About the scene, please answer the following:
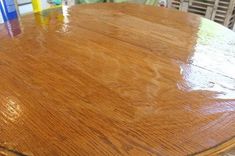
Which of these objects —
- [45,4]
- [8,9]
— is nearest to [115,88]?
[8,9]

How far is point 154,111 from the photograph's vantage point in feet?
1.79

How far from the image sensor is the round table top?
1.56ft

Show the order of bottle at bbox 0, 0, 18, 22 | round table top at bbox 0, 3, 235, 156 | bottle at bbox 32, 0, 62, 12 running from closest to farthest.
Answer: round table top at bbox 0, 3, 235, 156, bottle at bbox 0, 0, 18, 22, bottle at bbox 32, 0, 62, 12

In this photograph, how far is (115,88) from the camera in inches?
24.6

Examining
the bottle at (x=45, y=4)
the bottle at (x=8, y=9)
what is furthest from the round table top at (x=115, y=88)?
the bottle at (x=45, y=4)

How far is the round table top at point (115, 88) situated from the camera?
0.47m

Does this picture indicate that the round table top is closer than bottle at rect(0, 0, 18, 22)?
Yes

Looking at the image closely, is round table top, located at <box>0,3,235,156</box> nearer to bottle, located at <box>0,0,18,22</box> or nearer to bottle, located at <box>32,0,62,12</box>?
bottle, located at <box>0,0,18,22</box>

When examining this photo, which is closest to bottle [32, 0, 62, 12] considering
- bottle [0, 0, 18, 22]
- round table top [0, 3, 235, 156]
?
bottle [0, 0, 18, 22]

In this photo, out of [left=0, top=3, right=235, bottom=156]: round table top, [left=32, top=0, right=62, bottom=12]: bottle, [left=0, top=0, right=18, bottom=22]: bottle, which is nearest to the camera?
[left=0, top=3, right=235, bottom=156]: round table top

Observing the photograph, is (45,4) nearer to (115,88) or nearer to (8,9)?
(8,9)

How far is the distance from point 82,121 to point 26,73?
0.89ft

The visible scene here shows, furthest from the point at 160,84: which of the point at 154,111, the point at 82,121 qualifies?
the point at 82,121

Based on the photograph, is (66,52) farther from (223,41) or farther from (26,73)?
(223,41)
